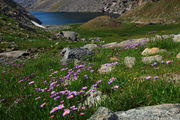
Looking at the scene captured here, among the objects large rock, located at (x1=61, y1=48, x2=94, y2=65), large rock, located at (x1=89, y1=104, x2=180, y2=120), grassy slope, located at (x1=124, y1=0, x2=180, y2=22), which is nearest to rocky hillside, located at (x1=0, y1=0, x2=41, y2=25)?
large rock, located at (x1=61, y1=48, x2=94, y2=65)

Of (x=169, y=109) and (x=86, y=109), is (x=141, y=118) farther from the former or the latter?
(x=86, y=109)

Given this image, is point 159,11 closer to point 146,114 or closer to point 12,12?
point 12,12

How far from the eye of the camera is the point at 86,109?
3549 millimetres

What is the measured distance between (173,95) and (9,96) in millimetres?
3768

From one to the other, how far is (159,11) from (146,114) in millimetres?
115091

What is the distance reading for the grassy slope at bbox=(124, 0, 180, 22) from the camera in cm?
10074

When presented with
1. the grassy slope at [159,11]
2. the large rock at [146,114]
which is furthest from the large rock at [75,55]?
the grassy slope at [159,11]

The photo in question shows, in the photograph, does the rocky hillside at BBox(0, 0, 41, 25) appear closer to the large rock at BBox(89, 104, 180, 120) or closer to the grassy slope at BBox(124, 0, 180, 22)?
the grassy slope at BBox(124, 0, 180, 22)

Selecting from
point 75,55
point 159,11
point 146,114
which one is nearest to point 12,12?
point 75,55

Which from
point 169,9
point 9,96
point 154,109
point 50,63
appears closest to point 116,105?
point 154,109

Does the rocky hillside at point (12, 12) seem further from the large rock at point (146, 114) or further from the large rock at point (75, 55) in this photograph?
the large rock at point (146, 114)

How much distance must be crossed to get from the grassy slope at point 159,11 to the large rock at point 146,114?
9863 centimetres

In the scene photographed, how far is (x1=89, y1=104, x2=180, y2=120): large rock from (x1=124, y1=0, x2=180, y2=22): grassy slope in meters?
98.6

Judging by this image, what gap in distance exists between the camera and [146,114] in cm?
278
